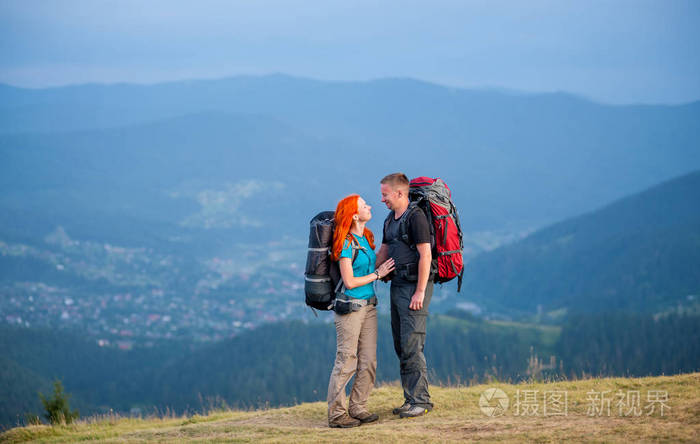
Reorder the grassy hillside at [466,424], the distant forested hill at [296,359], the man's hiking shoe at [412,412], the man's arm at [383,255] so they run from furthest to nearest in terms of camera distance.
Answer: the distant forested hill at [296,359] → the man's hiking shoe at [412,412] → the man's arm at [383,255] → the grassy hillside at [466,424]

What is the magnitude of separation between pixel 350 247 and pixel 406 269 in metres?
0.84

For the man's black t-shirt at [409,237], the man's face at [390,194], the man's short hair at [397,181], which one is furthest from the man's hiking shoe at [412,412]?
the man's short hair at [397,181]

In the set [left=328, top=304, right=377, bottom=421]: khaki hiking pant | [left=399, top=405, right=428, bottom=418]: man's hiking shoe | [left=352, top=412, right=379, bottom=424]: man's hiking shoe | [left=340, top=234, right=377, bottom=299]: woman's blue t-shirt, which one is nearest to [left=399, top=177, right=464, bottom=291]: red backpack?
[left=340, top=234, right=377, bottom=299]: woman's blue t-shirt

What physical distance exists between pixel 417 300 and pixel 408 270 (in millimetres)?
438

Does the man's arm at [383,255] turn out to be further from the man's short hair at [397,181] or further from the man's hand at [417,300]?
the man's short hair at [397,181]

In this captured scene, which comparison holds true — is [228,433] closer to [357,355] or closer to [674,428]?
[357,355]

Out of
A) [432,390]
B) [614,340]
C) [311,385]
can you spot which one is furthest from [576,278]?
[432,390]

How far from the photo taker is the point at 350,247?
8.69m

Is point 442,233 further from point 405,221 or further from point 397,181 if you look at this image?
point 397,181

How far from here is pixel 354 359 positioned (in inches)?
353

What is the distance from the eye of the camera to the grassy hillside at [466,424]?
744 cm

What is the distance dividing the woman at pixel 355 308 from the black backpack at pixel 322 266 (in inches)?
4.7

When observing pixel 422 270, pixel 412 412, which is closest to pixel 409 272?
pixel 422 270

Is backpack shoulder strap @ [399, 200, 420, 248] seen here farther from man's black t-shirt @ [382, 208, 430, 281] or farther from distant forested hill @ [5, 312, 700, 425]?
distant forested hill @ [5, 312, 700, 425]
